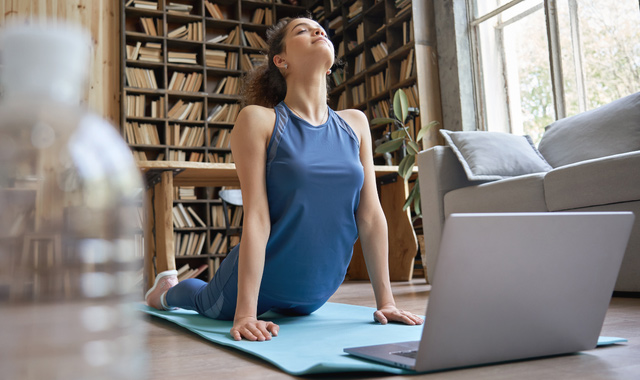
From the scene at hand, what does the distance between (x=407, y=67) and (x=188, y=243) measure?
9.51 ft

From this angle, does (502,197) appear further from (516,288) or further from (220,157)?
(220,157)

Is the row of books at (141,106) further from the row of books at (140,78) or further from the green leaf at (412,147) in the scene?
the green leaf at (412,147)

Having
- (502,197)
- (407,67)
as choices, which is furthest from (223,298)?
(407,67)

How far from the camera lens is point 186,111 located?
602 cm

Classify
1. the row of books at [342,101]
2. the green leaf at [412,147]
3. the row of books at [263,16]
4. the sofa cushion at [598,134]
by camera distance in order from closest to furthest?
1. the sofa cushion at [598,134]
2. the green leaf at [412,147]
3. the row of books at [342,101]
4. the row of books at [263,16]

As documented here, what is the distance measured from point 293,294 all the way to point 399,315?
33 cm

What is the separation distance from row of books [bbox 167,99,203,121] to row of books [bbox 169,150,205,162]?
1.23 ft

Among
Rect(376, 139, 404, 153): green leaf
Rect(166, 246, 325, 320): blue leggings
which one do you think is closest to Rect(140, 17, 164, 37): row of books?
Rect(376, 139, 404, 153): green leaf

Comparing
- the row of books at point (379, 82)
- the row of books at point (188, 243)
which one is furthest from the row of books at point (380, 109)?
the row of books at point (188, 243)

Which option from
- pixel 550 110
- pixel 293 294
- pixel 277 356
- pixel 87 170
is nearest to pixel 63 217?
pixel 87 170

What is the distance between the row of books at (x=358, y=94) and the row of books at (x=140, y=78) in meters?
2.16

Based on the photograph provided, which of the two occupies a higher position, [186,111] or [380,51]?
[380,51]

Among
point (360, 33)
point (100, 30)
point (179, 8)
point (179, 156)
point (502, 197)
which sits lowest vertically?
point (502, 197)

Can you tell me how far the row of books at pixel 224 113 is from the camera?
6.20 m
